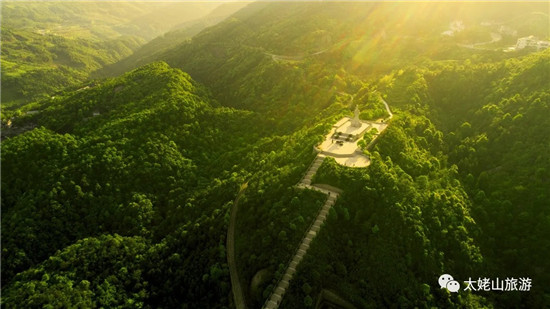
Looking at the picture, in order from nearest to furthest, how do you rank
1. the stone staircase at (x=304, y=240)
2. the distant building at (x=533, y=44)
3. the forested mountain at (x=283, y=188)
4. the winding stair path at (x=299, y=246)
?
the stone staircase at (x=304, y=240), the winding stair path at (x=299, y=246), the forested mountain at (x=283, y=188), the distant building at (x=533, y=44)

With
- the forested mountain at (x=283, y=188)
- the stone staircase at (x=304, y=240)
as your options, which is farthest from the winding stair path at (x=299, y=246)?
the forested mountain at (x=283, y=188)

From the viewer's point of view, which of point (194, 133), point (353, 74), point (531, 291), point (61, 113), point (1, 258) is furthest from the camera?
point (353, 74)

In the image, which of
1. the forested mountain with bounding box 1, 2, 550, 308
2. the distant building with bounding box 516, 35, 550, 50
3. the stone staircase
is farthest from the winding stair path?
the distant building with bounding box 516, 35, 550, 50

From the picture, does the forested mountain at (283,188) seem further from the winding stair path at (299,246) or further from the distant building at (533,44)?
the distant building at (533,44)

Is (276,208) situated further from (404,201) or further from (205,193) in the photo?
(205,193)

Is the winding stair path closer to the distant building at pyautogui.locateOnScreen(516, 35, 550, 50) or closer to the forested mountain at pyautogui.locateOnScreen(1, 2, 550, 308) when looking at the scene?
the forested mountain at pyautogui.locateOnScreen(1, 2, 550, 308)

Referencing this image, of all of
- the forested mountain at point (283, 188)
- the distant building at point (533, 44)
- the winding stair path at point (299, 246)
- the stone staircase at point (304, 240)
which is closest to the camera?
the stone staircase at point (304, 240)

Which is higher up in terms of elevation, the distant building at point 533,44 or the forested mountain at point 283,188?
the distant building at point 533,44

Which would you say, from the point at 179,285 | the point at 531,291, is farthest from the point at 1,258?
the point at 531,291

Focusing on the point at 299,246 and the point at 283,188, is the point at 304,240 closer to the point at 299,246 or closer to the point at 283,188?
the point at 299,246
